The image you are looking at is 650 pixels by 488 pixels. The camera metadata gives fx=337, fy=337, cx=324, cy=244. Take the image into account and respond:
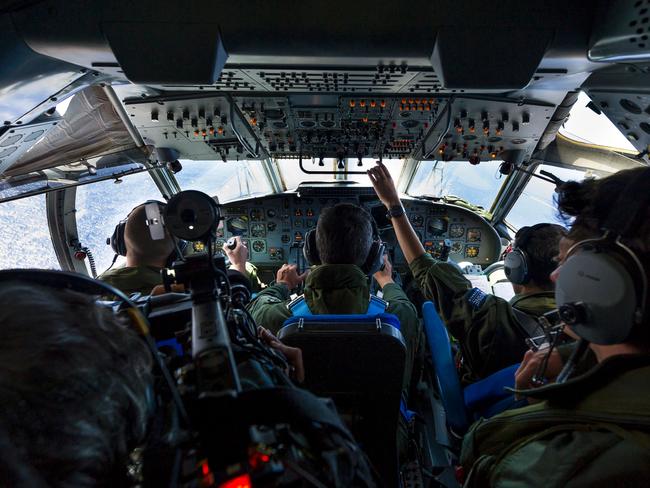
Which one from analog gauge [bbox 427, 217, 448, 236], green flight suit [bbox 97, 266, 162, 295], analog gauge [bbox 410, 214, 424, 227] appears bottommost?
green flight suit [bbox 97, 266, 162, 295]

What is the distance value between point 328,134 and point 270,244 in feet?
5.96

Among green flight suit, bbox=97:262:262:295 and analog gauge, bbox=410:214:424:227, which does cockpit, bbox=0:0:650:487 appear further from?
green flight suit, bbox=97:262:262:295

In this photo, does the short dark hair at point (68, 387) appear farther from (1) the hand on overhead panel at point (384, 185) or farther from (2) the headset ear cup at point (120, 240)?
(2) the headset ear cup at point (120, 240)

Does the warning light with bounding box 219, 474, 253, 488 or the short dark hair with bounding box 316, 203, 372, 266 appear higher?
the short dark hair with bounding box 316, 203, 372, 266

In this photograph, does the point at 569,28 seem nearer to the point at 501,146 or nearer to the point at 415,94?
the point at 415,94

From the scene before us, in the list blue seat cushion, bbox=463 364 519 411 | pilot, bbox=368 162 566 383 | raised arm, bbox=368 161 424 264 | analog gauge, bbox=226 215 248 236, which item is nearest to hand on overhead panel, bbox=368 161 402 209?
raised arm, bbox=368 161 424 264

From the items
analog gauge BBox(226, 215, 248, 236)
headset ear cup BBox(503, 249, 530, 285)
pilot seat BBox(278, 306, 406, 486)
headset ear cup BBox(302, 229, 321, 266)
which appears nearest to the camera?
pilot seat BBox(278, 306, 406, 486)

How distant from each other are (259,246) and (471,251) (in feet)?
8.20

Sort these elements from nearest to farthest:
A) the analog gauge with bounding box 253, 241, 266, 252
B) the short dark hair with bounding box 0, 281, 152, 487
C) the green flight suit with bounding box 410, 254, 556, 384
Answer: the short dark hair with bounding box 0, 281, 152, 487 → the green flight suit with bounding box 410, 254, 556, 384 → the analog gauge with bounding box 253, 241, 266, 252

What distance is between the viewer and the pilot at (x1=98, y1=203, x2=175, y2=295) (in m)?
1.79

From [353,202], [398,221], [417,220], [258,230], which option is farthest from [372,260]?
[258,230]

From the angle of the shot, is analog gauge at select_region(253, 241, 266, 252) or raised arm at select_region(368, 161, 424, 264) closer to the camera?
raised arm at select_region(368, 161, 424, 264)

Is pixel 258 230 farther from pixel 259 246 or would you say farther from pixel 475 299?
pixel 475 299

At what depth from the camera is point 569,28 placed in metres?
1.27
